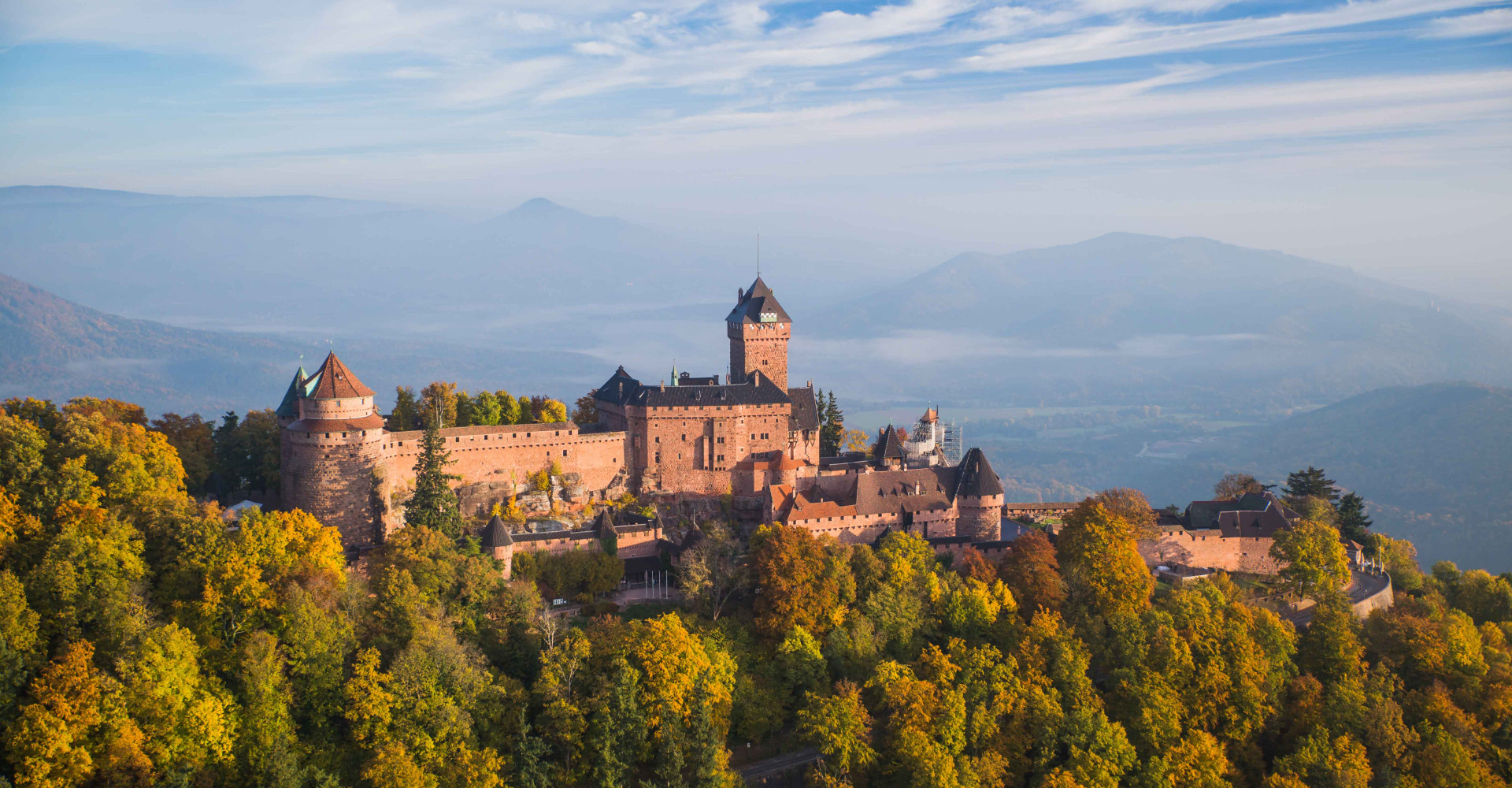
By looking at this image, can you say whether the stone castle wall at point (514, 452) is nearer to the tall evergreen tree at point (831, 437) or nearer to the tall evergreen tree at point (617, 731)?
the tall evergreen tree at point (831, 437)

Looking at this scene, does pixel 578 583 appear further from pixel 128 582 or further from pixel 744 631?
pixel 128 582

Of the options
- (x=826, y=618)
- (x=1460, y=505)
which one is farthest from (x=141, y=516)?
(x=1460, y=505)

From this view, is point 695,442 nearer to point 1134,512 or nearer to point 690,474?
point 690,474

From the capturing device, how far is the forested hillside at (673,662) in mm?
38562

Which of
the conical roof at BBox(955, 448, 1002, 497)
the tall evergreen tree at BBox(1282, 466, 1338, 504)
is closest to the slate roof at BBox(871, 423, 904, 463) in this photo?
the conical roof at BBox(955, 448, 1002, 497)

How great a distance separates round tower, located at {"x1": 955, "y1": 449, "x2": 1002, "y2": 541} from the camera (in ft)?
194

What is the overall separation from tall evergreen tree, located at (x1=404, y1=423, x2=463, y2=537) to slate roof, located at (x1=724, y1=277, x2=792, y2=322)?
22.9m

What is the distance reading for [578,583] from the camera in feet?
171

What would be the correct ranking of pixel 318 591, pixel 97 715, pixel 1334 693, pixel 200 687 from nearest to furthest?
1. pixel 97 715
2. pixel 200 687
3. pixel 318 591
4. pixel 1334 693

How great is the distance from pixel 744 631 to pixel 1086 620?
16.5 m

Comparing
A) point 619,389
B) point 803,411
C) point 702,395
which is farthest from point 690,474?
point 803,411

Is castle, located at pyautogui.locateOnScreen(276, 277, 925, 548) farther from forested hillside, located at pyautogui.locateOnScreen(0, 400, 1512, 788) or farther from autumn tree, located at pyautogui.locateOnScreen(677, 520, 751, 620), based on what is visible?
autumn tree, located at pyautogui.locateOnScreen(677, 520, 751, 620)

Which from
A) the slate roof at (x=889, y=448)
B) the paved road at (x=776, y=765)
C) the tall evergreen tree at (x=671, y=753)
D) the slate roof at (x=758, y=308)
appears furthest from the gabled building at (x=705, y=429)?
the tall evergreen tree at (x=671, y=753)

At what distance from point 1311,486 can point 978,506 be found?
963 inches
